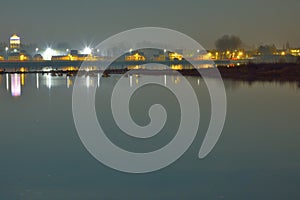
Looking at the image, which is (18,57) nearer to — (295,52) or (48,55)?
(48,55)

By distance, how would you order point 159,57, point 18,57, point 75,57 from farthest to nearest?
point 159,57 < point 18,57 < point 75,57

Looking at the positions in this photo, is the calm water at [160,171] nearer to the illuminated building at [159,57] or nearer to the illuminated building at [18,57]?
the illuminated building at [18,57]

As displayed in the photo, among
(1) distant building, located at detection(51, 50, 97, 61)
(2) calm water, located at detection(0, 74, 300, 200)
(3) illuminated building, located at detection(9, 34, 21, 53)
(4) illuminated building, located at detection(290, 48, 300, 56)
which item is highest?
(3) illuminated building, located at detection(9, 34, 21, 53)

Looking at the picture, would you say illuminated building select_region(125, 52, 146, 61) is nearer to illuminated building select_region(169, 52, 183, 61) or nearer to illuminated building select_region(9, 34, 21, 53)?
illuminated building select_region(169, 52, 183, 61)

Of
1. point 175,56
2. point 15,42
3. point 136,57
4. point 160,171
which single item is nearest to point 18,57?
point 15,42

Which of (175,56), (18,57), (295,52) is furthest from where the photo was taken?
(295,52)

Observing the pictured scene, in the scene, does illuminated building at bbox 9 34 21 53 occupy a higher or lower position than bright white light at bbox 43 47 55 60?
higher

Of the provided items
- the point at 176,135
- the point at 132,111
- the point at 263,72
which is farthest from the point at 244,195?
the point at 263,72

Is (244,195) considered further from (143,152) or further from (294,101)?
(294,101)

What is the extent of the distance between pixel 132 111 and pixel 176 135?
4.50 meters

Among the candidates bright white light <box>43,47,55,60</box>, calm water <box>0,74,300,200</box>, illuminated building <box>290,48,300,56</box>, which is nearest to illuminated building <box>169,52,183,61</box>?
Result: illuminated building <box>290,48,300,56</box>

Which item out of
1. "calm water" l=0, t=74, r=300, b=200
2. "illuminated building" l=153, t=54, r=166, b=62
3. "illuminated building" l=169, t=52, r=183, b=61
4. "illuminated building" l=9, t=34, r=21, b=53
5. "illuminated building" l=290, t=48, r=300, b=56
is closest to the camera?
"calm water" l=0, t=74, r=300, b=200

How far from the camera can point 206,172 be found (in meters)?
8.12

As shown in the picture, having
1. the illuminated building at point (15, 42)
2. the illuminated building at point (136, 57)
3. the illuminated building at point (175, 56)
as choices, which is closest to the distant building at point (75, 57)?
the illuminated building at point (136, 57)
